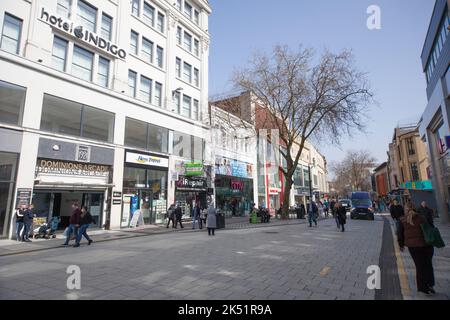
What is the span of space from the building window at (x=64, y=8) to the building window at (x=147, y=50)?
6.20 meters

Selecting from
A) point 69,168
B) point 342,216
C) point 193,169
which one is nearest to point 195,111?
point 193,169

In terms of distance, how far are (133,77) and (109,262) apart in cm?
1698

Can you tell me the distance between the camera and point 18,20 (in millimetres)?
14797

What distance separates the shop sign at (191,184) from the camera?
23.9 m

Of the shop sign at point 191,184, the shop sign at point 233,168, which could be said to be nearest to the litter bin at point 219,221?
the shop sign at point 191,184

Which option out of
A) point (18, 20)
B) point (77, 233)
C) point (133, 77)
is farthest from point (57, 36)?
point (77, 233)

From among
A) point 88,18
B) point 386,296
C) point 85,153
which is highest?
point 88,18

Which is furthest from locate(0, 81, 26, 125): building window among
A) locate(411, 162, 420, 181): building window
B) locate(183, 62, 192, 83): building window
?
locate(411, 162, 420, 181): building window

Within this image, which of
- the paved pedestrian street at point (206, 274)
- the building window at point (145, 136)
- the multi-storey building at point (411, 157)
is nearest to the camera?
the paved pedestrian street at point (206, 274)

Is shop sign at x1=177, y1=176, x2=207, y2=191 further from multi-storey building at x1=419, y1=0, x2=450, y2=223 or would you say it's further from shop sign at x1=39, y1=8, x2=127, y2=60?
multi-storey building at x1=419, y1=0, x2=450, y2=223

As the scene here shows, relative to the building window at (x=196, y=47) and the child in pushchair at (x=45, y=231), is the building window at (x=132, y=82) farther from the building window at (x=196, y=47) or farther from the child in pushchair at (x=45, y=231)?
the child in pushchair at (x=45, y=231)

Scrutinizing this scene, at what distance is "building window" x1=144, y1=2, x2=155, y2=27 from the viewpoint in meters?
23.3
